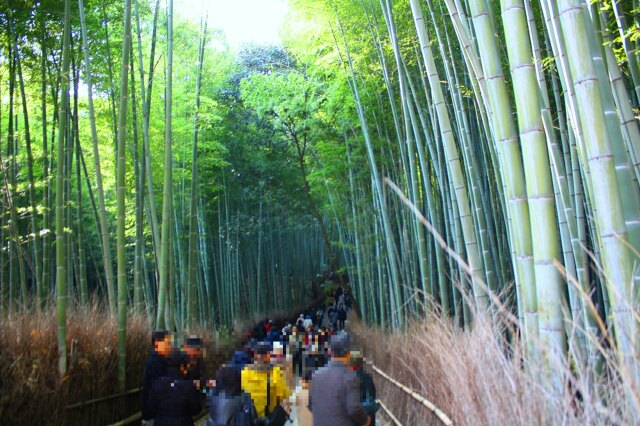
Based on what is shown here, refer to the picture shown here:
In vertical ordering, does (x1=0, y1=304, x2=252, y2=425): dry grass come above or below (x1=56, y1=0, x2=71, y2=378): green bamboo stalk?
below

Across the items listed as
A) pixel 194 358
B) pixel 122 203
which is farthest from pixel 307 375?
pixel 122 203

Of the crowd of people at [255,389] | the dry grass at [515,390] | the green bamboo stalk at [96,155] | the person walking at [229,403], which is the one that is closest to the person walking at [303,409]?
the crowd of people at [255,389]

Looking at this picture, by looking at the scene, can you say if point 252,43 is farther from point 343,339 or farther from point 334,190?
point 343,339

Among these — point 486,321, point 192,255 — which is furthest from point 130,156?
point 486,321

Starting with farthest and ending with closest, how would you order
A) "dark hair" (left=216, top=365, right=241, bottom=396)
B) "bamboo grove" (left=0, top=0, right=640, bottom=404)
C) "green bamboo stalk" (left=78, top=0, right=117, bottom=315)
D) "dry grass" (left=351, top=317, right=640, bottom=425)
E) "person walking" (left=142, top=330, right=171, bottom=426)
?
1. "green bamboo stalk" (left=78, top=0, right=117, bottom=315)
2. "person walking" (left=142, top=330, right=171, bottom=426)
3. "dark hair" (left=216, top=365, right=241, bottom=396)
4. "bamboo grove" (left=0, top=0, right=640, bottom=404)
5. "dry grass" (left=351, top=317, right=640, bottom=425)

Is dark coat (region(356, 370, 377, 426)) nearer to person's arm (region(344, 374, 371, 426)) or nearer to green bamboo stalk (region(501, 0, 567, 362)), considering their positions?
person's arm (region(344, 374, 371, 426))

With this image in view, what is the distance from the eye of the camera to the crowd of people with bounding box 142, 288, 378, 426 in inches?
107

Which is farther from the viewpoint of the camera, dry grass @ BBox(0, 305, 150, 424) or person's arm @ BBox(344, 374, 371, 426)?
dry grass @ BBox(0, 305, 150, 424)

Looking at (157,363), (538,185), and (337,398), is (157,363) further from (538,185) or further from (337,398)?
(538,185)

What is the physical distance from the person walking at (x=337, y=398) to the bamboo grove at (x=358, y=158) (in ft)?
1.67

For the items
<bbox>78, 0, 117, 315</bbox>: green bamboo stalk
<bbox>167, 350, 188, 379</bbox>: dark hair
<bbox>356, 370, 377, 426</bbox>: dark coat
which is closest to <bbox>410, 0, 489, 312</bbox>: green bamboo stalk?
<bbox>356, 370, 377, 426</bbox>: dark coat

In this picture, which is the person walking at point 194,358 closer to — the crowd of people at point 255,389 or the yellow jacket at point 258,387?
the crowd of people at point 255,389

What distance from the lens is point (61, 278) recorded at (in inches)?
146

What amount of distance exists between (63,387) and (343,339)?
163 centimetres
